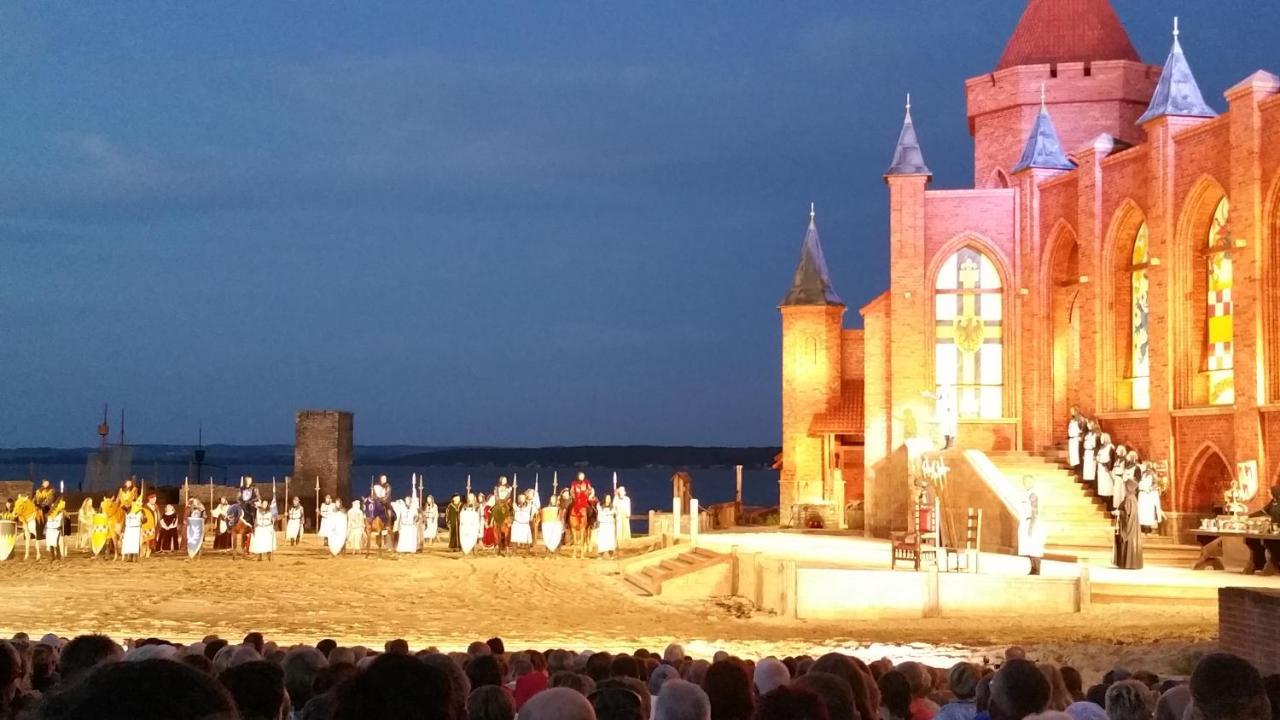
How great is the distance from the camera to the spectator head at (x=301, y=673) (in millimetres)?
6750

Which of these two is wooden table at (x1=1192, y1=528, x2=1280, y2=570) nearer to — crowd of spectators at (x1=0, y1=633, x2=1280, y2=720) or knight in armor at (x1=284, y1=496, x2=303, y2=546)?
crowd of spectators at (x1=0, y1=633, x2=1280, y2=720)

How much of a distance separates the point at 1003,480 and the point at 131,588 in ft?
55.8

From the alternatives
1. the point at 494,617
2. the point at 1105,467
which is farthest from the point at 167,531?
the point at 1105,467

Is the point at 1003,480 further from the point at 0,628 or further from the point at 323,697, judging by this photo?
the point at 323,697

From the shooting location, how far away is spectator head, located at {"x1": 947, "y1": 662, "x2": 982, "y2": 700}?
7.32 metres

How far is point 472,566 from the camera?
29.8m

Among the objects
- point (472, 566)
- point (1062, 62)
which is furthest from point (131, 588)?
point (1062, 62)

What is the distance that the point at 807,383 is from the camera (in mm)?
42000

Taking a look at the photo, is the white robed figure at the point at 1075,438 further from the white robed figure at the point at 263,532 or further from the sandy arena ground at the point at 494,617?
the white robed figure at the point at 263,532

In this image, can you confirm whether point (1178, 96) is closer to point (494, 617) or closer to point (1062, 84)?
point (1062, 84)

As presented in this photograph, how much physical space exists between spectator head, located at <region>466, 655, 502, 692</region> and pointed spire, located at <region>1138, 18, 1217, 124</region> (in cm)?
2620

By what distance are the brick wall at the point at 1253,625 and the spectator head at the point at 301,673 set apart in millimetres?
8071

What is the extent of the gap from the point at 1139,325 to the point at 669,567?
11896 millimetres

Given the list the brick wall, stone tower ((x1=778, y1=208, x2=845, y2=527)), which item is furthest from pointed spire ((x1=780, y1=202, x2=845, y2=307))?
the brick wall
